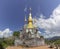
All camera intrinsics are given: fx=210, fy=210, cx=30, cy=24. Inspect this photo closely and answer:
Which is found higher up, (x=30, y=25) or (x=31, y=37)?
(x=30, y=25)

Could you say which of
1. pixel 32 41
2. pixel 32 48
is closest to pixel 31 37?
pixel 32 41

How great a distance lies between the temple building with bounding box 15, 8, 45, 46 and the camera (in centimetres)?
2912

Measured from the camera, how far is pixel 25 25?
107 feet

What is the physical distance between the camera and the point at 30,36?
1188 inches

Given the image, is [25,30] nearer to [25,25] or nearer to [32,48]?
[25,25]

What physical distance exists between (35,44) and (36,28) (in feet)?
10.4

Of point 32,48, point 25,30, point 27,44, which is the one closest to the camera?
point 32,48

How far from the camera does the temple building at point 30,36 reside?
95.6ft

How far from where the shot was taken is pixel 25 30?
1232 inches

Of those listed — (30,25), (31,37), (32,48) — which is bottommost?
(32,48)

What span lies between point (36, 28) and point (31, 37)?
2.10 metres

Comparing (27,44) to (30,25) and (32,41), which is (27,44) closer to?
(32,41)

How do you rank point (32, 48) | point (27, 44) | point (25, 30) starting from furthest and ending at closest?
point (25, 30)
point (27, 44)
point (32, 48)

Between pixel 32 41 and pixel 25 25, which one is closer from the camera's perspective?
pixel 32 41
